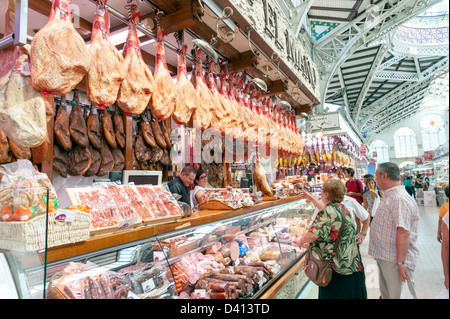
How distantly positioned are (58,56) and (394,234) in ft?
10.0

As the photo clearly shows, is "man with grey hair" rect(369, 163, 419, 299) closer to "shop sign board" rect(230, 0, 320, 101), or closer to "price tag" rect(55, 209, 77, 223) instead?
"shop sign board" rect(230, 0, 320, 101)

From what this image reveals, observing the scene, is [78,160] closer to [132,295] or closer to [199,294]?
[132,295]

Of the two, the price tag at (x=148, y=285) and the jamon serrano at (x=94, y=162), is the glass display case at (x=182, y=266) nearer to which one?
the price tag at (x=148, y=285)

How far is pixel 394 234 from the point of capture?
8.80 feet

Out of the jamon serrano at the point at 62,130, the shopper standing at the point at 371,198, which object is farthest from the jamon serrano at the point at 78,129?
the shopper standing at the point at 371,198

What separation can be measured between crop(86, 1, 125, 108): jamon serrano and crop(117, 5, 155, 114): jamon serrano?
0.09m

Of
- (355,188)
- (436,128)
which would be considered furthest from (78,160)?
(355,188)

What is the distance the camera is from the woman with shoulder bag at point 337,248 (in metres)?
2.71

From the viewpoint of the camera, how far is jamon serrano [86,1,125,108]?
1.85 metres

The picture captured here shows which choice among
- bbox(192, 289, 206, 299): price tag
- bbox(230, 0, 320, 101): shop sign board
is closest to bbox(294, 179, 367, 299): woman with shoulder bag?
bbox(192, 289, 206, 299): price tag

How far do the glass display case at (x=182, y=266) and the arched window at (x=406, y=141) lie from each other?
190cm
